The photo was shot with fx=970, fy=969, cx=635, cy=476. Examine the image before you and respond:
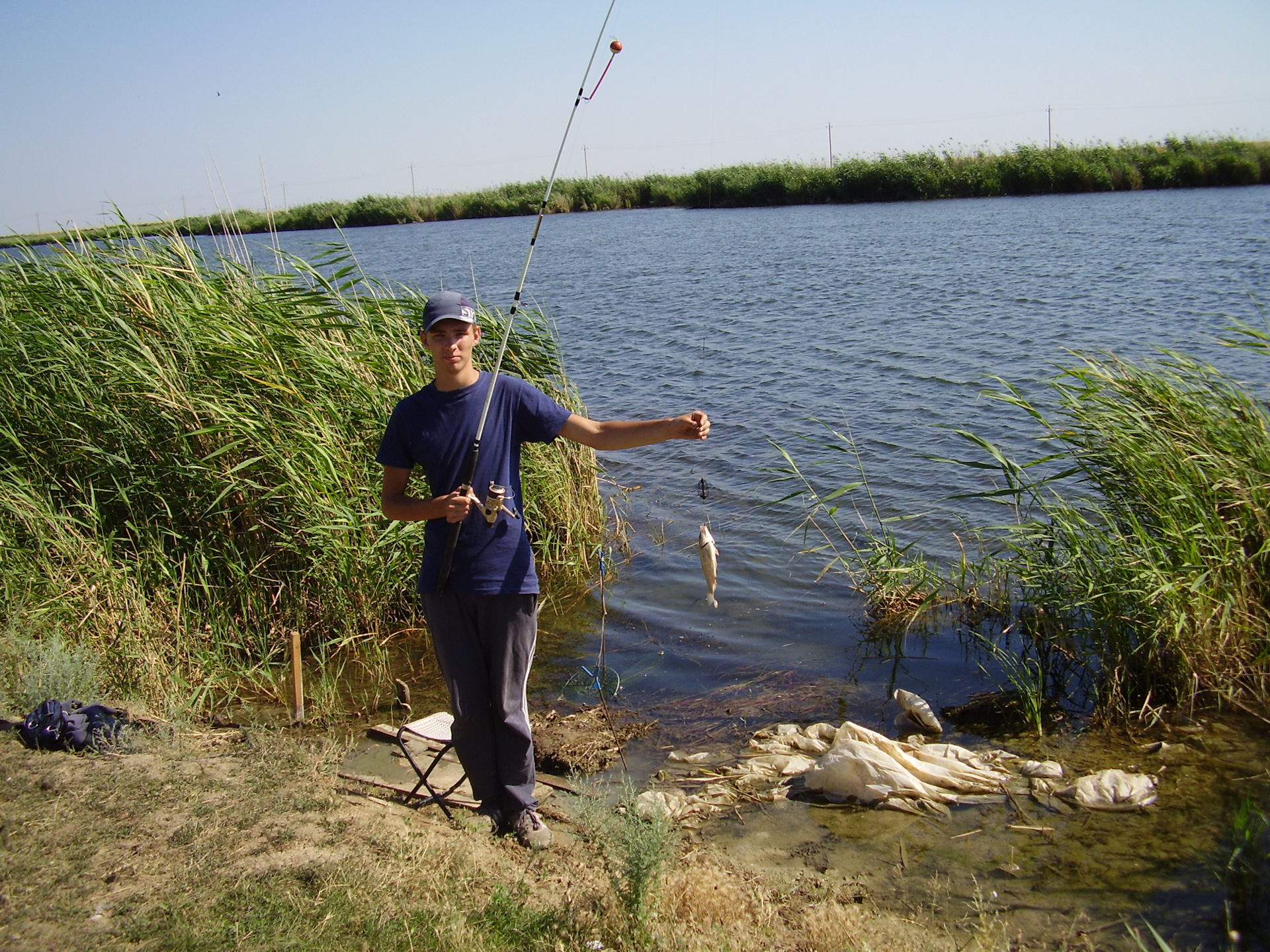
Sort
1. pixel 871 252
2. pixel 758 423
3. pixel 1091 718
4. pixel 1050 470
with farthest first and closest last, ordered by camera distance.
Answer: pixel 871 252 → pixel 758 423 → pixel 1050 470 → pixel 1091 718

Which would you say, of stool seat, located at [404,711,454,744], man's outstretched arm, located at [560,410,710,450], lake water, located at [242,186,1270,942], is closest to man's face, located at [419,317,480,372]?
man's outstretched arm, located at [560,410,710,450]

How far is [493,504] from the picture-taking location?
350 cm

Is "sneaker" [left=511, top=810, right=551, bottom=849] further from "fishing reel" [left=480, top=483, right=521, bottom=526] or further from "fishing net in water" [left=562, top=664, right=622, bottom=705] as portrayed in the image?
"fishing net in water" [left=562, top=664, right=622, bottom=705]

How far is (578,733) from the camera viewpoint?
5273 mm

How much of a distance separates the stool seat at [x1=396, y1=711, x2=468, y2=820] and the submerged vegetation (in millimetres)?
2990

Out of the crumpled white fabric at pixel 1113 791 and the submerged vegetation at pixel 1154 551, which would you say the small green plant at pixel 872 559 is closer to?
the submerged vegetation at pixel 1154 551

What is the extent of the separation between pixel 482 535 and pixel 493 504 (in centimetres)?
13

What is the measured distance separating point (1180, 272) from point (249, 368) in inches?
661

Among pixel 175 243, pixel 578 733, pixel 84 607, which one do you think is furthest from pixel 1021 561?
pixel 175 243

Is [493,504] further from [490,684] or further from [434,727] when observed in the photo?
[434,727]

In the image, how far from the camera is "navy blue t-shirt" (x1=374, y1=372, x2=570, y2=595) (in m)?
3.54

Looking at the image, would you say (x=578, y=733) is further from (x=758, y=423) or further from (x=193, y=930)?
(x=758, y=423)

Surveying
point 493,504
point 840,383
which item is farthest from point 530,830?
point 840,383

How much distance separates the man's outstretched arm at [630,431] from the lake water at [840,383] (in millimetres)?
1877
